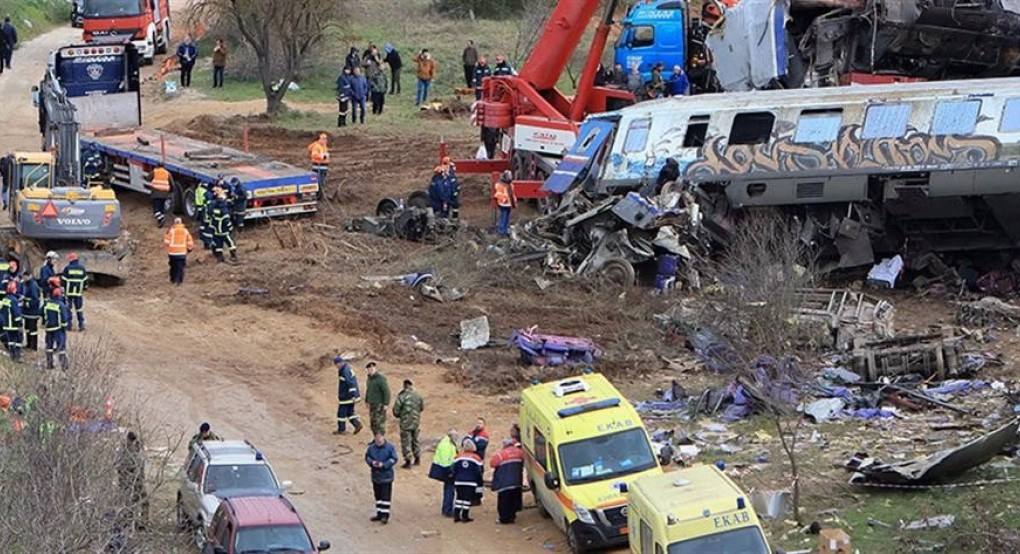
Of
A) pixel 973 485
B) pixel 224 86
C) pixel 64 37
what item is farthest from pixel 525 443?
pixel 64 37

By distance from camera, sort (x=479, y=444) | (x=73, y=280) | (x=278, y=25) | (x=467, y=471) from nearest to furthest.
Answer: (x=467, y=471) < (x=479, y=444) < (x=73, y=280) < (x=278, y=25)

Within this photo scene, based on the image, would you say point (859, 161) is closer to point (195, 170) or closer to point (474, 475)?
point (474, 475)

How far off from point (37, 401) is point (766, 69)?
19242 mm

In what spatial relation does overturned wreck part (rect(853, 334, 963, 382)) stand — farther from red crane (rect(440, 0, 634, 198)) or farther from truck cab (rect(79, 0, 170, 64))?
truck cab (rect(79, 0, 170, 64))

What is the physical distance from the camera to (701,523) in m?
16.8

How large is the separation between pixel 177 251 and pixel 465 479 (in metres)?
11.2

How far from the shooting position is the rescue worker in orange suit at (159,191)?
34875 millimetres

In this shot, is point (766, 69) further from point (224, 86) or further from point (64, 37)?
point (64, 37)

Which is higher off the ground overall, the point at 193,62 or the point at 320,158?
the point at 320,158

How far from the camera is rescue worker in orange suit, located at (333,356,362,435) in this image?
78.5ft

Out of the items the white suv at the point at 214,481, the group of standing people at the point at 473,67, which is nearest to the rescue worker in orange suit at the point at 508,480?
the white suv at the point at 214,481

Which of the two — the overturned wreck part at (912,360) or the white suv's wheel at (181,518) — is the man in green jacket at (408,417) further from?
the overturned wreck part at (912,360)

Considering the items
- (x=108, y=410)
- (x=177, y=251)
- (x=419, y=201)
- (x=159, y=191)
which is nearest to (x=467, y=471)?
(x=108, y=410)

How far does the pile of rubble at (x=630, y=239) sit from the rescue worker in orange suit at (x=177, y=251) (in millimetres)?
6016
